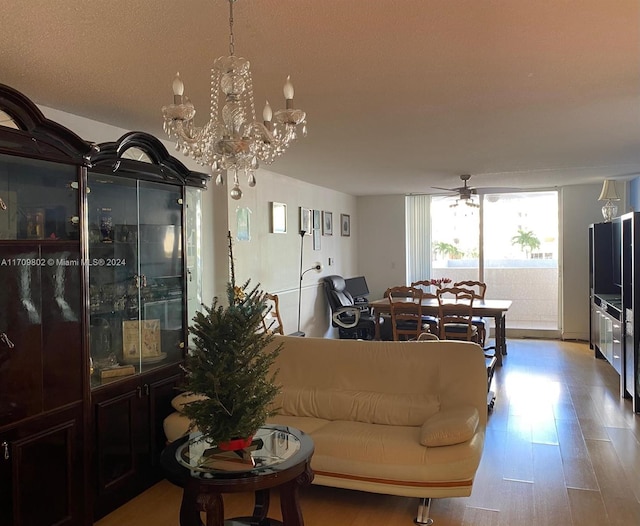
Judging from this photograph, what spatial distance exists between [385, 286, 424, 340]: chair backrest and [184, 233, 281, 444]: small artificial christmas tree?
3813mm

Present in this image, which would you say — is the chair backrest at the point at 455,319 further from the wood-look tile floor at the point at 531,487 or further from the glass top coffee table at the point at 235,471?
the glass top coffee table at the point at 235,471

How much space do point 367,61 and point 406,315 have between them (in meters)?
3.72

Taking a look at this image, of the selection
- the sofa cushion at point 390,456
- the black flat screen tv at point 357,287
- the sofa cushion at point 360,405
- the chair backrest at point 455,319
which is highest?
the black flat screen tv at point 357,287

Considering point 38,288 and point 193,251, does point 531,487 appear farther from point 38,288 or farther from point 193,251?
point 38,288

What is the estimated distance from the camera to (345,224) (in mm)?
8719

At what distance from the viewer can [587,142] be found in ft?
15.1

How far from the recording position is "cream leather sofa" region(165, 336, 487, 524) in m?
2.83

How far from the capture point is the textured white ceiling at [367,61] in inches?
79.6

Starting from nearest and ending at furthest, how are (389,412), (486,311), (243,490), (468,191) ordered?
(243,490)
(389,412)
(486,311)
(468,191)

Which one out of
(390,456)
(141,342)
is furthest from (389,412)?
(141,342)

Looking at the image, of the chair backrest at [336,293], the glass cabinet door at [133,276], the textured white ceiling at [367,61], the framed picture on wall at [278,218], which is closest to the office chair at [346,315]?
the chair backrest at [336,293]

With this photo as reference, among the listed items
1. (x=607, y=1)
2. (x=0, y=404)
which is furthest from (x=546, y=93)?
→ (x=0, y=404)

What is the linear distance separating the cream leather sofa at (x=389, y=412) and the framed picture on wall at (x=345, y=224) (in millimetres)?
4829

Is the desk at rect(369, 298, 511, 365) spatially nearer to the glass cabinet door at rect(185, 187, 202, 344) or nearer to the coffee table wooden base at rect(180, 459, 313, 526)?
the glass cabinet door at rect(185, 187, 202, 344)
